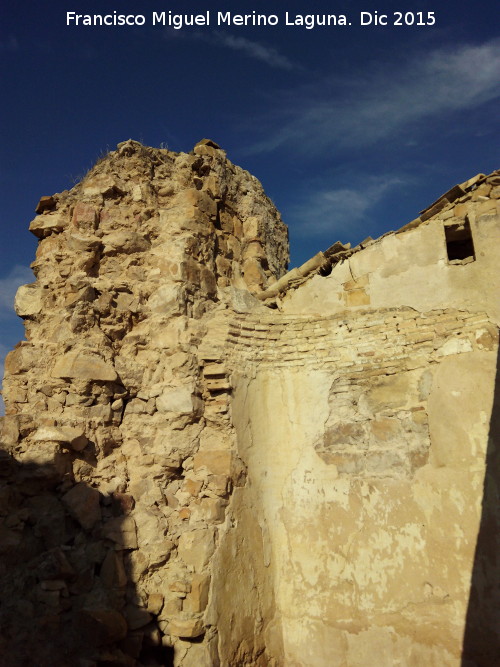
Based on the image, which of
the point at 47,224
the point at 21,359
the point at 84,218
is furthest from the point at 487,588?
the point at 47,224

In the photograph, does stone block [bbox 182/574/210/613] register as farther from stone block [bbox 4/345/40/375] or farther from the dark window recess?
the dark window recess

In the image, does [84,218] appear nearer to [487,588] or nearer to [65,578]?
[65,578]

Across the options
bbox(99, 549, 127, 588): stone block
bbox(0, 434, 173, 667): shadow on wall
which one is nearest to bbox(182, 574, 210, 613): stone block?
bbox(0, 434, 173, 667): shadow on wall

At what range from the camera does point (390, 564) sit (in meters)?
4.59

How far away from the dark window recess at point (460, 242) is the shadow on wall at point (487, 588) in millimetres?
2107

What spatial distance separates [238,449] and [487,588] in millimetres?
2389

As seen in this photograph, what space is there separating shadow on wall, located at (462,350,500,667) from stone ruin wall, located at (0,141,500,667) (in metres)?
0.02

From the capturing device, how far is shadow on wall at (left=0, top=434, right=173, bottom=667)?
12.3 ft

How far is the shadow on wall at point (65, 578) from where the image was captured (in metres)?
3.74

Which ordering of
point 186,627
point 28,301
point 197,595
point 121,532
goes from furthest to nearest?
point 28,301, point 121,532, point 197,595, point 186,627

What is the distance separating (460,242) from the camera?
5699 millimetres

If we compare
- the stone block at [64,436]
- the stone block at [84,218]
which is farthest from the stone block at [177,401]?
the stone block at [84,218]

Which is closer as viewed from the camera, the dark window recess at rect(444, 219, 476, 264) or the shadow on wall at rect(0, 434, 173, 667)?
the shadow on wall at rect(0, 434, 173, 667)

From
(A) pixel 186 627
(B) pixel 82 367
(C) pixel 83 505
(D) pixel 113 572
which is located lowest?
(A) pixel 186 627
